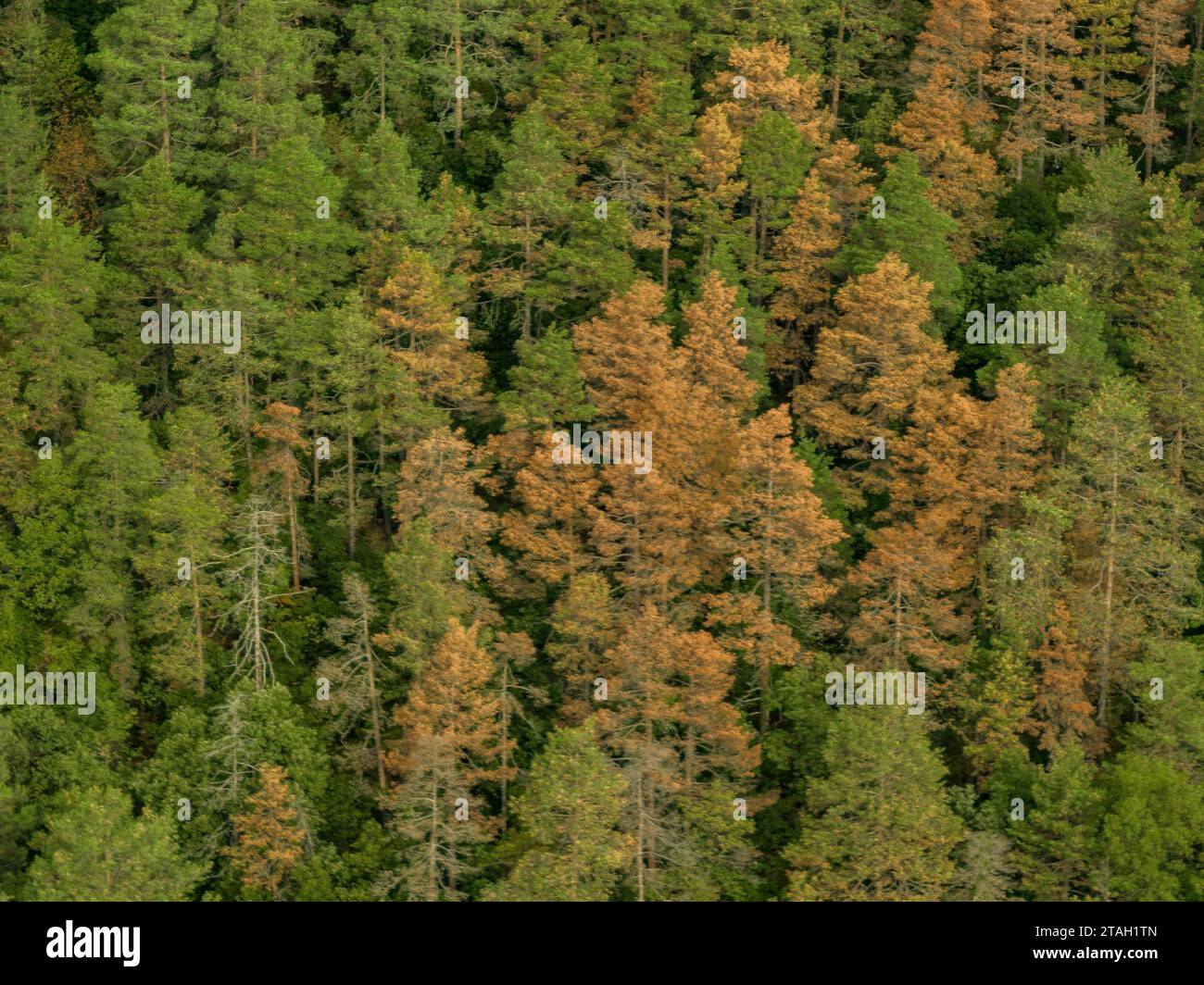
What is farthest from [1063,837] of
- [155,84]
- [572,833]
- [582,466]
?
[155,84]

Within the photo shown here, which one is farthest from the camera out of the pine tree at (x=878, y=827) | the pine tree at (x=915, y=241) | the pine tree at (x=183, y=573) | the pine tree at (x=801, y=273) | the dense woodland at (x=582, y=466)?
the pine tree at (x=801, y=273)

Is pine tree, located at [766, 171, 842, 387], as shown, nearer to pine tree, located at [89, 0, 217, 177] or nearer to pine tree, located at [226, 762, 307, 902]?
pine tree, located at [89, 0, 217, 177]

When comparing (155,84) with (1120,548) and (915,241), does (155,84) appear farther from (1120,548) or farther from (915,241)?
(1120,548)

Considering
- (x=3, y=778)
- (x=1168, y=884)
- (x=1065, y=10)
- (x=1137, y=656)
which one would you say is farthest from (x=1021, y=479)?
(x=3, y=778)

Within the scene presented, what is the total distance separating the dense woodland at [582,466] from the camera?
389 ft

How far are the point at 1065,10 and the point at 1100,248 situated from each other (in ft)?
49.2

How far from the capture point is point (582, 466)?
415ft

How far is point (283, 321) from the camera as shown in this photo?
130625 millimetres

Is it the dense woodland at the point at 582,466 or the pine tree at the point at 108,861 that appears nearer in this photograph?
the pine tree at the point at 108,861

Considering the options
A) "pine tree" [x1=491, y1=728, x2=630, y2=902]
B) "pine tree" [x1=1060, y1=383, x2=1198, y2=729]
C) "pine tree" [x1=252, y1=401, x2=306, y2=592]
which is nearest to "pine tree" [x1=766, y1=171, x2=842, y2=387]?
"pine tree" [x1=1060, y1=383, x2=1198, y2=729]

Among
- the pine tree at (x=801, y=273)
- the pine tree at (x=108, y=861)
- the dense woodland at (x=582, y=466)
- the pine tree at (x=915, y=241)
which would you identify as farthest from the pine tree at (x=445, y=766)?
the pine tree at (x=915, y=241)

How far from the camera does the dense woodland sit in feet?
389

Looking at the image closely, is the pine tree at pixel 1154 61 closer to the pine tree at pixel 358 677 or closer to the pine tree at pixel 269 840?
the pine tree at pixel 358 677

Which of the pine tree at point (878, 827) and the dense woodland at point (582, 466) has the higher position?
the dense woodland at point (582, 466)
